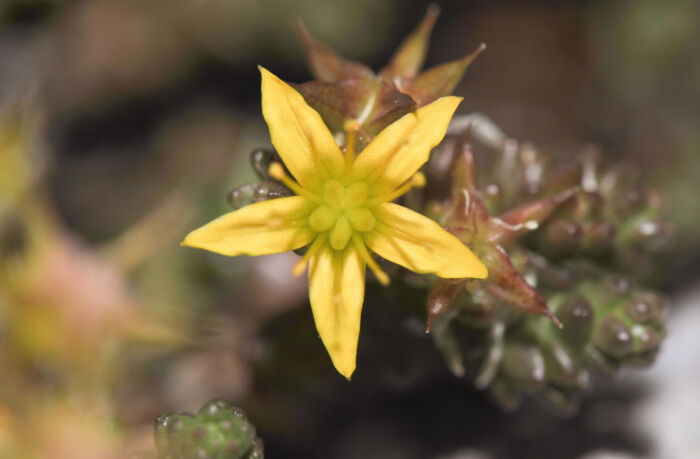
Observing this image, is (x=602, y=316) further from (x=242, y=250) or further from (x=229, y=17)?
(x=229, y=17)

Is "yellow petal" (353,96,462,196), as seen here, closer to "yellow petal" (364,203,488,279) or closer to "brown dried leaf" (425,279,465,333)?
"yellow petal" (364,203,488,279)

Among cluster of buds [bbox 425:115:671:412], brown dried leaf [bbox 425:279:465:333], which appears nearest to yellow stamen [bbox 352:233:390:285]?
brown dried leaf [bbox 425:279:465:333]

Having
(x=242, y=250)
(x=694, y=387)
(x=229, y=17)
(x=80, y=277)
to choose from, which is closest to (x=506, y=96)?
(x=229, y=17)

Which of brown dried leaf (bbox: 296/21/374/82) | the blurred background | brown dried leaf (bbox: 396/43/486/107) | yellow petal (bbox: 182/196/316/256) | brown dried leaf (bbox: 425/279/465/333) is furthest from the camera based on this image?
the blurred background

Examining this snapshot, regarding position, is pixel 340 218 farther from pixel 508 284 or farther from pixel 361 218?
pixel 508 284

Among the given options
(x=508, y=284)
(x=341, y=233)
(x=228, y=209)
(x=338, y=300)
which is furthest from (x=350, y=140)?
(x=228, y=209)

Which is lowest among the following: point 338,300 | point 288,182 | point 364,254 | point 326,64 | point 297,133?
point 338,300

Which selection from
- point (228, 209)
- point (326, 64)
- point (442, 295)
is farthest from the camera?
point (228, 209)
